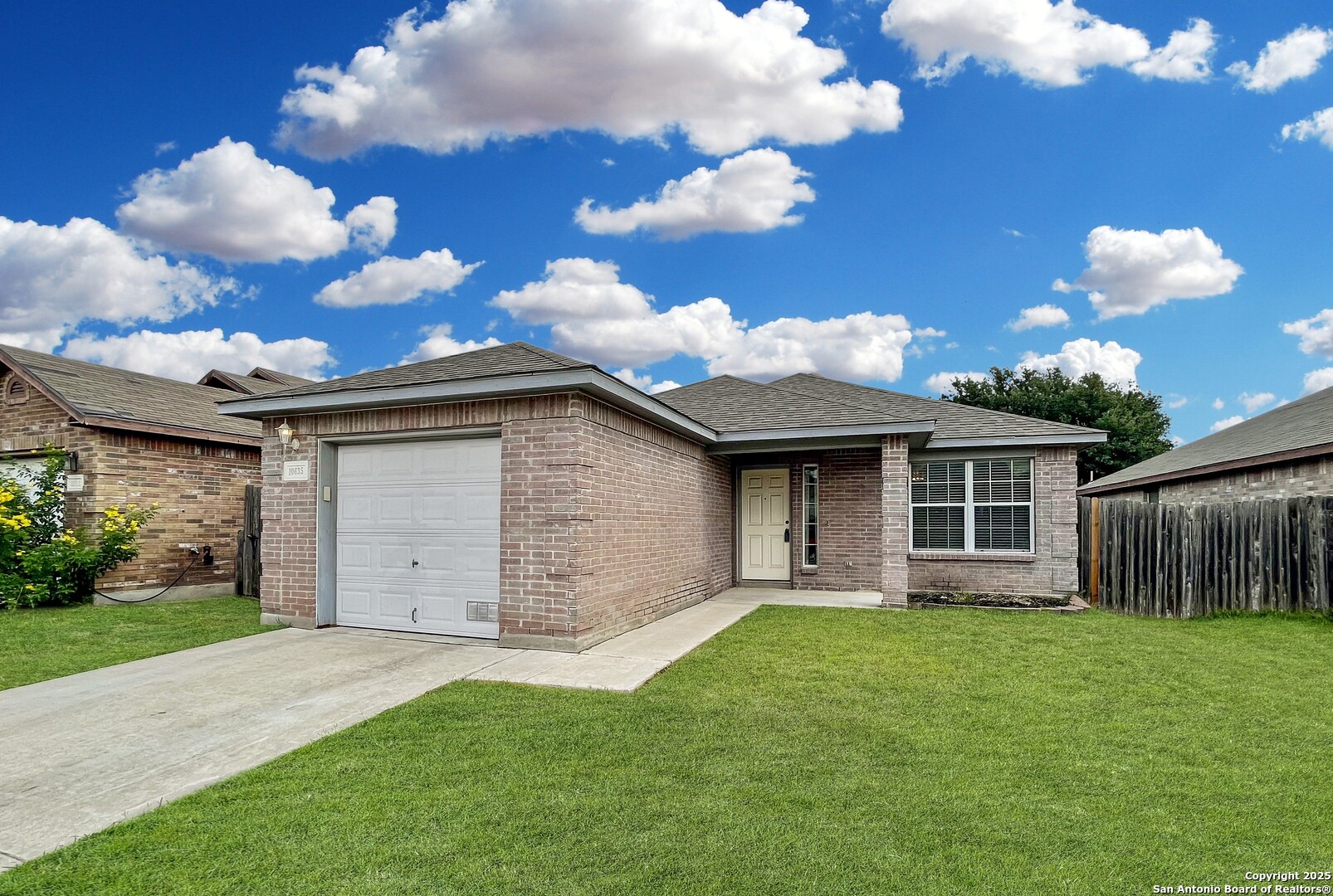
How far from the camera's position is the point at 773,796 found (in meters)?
3.62

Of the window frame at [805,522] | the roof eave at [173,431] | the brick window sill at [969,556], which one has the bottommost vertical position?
the brick window sill at [969,556]

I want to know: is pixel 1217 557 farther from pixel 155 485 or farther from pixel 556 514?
pixel 155 485

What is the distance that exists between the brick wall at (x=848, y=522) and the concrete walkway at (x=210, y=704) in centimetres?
468

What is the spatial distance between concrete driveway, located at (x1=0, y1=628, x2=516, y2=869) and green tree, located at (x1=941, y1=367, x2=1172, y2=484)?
117ft

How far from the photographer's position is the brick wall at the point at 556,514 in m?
7.30

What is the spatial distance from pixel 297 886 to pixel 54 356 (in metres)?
15.7

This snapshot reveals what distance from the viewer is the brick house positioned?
7430 mm

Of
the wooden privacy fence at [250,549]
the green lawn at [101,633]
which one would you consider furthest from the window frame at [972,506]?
the wooden privacy fence at [250,549]

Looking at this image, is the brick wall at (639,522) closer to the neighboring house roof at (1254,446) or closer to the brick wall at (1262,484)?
the brick wall at (1262,484)

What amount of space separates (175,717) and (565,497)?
362 centimetres

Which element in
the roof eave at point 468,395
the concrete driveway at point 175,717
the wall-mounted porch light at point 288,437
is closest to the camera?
the concrete driveway at point 175,717

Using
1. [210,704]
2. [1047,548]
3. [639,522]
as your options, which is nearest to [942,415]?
[1047,548]

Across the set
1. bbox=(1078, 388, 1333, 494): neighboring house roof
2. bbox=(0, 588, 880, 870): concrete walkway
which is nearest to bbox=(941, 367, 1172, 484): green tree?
bbox=(1078, 388, 1333, 494): neighboring house roof

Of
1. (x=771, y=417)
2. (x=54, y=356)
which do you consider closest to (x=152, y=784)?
(x=771, y=417)
